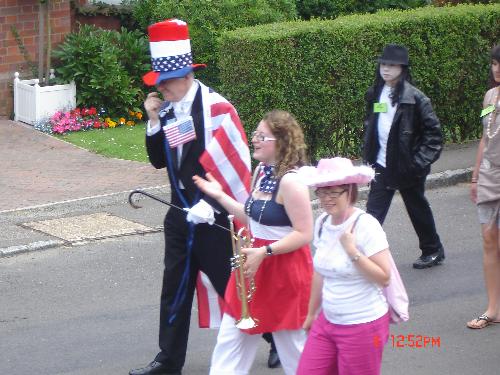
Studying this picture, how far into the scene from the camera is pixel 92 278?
866cm

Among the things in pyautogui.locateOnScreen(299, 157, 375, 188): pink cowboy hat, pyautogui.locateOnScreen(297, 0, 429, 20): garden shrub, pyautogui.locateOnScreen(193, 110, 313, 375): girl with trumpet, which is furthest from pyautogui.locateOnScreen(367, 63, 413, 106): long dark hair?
pyautogui.locateOnScreen(297, 0, 429, 20): garden shrub

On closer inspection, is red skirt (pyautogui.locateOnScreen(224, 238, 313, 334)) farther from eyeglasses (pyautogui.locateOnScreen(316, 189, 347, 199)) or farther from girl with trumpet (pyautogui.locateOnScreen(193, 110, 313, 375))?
eyeglasses (pyautogui.locateOnScreen(316, 189, 347, 199))

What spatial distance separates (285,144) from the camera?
566 cm

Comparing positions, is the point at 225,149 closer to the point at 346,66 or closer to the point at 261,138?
the point at 261,138

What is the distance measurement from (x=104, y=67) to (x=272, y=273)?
398 inches

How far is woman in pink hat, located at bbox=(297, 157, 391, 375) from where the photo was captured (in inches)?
195

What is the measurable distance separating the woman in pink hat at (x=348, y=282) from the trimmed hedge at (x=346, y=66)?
6.95 m

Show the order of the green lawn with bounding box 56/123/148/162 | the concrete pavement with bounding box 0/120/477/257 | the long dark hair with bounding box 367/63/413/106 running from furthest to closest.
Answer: the green lawn with bounding box 56/123/148/162 < the concrete pavement with bounding box 0/120/477/257 < the long dark hair with bounding box 367/63/413/106

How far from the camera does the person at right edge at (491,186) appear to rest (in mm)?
7105

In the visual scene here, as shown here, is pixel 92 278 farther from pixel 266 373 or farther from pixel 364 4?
pixel 364 4

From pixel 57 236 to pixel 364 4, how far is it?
10.6 meters

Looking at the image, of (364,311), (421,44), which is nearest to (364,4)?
(421,44)

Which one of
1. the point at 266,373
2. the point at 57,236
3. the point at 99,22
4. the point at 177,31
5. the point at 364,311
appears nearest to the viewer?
the point at 364,311

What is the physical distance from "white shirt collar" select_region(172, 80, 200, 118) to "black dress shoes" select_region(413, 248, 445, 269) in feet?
11.0
